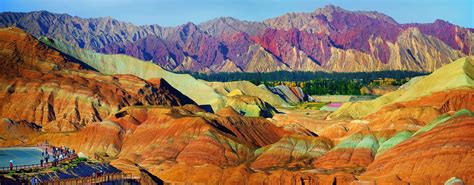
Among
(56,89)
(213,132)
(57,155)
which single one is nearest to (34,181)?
(57,155)

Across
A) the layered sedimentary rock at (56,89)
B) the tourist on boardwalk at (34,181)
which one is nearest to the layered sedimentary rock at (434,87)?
the layered sedimentary rock at (56,89)

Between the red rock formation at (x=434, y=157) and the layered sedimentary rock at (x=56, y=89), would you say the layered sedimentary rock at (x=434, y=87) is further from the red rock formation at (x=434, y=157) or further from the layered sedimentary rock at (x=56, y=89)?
the red rock formation at (x=434, y=157)

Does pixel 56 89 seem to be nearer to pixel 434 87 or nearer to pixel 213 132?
pixel 213 132

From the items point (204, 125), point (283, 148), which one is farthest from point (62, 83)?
point (283, 148)

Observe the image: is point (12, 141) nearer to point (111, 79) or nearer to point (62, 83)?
point (62, 83)

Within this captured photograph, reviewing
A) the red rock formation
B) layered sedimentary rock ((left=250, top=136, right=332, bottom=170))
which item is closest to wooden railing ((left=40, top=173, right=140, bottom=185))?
layered sedimentary rock ((left=250, top=136, right=332, bottom=170))

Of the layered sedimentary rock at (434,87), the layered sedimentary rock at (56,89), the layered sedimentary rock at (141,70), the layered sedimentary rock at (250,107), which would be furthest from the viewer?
the layered sedimentary rock at (141,70)

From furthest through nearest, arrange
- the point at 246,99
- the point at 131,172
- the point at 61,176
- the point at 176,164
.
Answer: the point at 246,99
the point at 176,164
the point at 131,172
the point at 61,176
